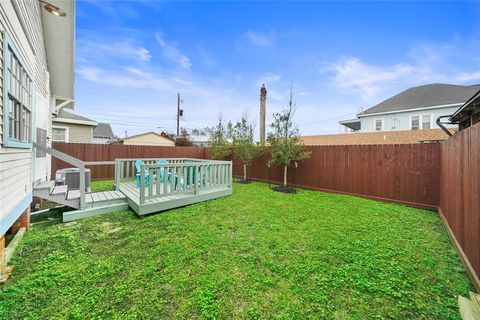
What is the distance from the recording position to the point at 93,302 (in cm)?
201

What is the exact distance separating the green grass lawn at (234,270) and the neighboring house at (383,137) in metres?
8.61

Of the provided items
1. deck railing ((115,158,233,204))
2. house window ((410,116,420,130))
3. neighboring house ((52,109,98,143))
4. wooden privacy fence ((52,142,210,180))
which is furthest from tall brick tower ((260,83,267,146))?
neighboring house ((52,109,98,143))

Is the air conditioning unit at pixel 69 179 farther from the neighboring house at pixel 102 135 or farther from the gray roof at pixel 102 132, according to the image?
the gray roof at pixel 102 132

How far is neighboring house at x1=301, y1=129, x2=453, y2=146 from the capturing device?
10.6 meters

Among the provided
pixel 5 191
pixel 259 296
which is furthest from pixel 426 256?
pixel 5 191

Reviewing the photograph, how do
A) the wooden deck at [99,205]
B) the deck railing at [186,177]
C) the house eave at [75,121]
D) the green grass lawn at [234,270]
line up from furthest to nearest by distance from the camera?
the house eave at [75,121], the deck railing at [186,177], the wooden deck at [99,205], the green grass lawn at [234,270]

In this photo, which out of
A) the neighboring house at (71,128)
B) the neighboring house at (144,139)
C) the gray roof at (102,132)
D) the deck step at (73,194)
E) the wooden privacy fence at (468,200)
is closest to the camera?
the wooden privacy fence at (468,200)

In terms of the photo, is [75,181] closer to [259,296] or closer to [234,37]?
[259,296]

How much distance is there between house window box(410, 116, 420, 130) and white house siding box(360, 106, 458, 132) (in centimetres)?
16

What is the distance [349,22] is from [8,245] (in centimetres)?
1151

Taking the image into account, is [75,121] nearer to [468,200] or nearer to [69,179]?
[69,179]

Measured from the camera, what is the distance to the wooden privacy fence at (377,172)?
5.65 meters

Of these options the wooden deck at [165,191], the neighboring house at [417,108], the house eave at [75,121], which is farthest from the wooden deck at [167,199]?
the neighboring house at [417,108]

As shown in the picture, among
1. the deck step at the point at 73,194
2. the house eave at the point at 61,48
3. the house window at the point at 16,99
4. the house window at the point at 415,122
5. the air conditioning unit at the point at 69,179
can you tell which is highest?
the house eave at the point at 61,48
